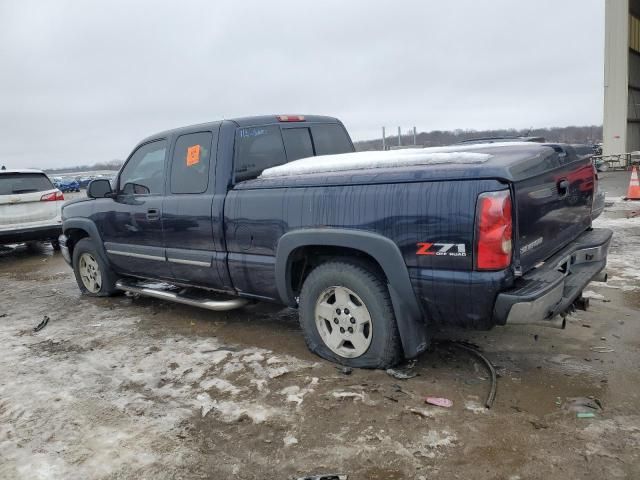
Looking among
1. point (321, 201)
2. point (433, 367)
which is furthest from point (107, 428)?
point (433, 367)

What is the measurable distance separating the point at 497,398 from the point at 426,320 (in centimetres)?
64

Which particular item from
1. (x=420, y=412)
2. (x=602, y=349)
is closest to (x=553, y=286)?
(x=420, y=412)

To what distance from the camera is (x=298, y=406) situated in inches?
129

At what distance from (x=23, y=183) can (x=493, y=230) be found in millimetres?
9337

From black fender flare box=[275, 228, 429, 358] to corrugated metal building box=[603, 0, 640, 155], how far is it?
21.2 metres

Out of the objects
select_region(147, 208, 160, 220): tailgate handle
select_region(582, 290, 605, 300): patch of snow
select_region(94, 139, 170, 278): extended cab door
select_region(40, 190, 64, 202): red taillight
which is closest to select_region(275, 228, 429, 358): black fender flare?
select_region(147, 208, 160, 220): tailgate handle

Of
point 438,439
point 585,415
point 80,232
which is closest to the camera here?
point 438,439

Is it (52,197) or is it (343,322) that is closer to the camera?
(343,322)

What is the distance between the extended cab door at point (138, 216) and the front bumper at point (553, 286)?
328 centimetres

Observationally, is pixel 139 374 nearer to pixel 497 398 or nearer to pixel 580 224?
pixel 497 398

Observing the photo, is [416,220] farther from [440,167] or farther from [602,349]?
[602,349]

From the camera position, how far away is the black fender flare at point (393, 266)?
324 centimetres

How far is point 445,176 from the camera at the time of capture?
3012mm

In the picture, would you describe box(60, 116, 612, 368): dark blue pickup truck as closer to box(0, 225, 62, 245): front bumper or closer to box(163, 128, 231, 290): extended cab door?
box(163, 128, 231, 290): extended cab door
